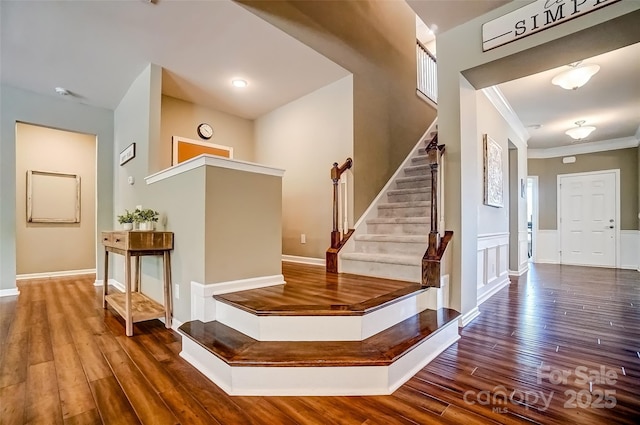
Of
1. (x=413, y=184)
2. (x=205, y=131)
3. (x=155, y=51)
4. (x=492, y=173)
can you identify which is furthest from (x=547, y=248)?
(x=155, y=51)

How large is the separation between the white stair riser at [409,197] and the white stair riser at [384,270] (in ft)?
4.19

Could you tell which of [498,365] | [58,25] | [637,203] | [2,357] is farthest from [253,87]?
[637,203]

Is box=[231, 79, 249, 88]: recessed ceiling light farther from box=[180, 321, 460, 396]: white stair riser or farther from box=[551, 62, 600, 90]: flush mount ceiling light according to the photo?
box=[551, 62, 600, 90]: flush mount ceiling light

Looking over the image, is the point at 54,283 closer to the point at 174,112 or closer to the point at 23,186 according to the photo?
the point at 23,186

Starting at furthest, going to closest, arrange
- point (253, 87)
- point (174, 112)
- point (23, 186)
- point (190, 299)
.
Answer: point (23, 186)
point (174, 112)
point (253, 87)
point (190, 299)

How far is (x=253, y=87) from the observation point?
420 cm

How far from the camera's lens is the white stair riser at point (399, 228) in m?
3.46

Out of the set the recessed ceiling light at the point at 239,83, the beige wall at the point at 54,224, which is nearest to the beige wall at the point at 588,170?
the recessed ceiling light at the point at 239,83

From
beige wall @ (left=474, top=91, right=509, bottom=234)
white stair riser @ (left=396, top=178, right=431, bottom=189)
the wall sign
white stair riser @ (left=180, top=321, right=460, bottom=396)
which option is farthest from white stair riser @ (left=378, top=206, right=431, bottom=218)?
white stair riser @ (left=180, top=321, right=460, bottom=396)

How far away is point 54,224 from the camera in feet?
17.7

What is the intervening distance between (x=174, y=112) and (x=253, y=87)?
129 cm

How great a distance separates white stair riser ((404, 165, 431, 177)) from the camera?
4391mm

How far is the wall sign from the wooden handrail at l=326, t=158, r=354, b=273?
1.83 metres

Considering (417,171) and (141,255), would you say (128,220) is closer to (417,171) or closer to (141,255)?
(141,255)
